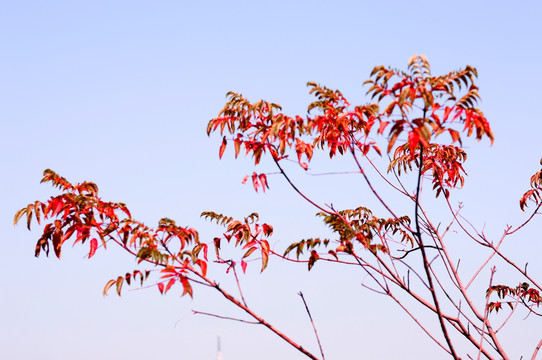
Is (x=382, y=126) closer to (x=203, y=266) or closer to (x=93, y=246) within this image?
(x=203, y=266)

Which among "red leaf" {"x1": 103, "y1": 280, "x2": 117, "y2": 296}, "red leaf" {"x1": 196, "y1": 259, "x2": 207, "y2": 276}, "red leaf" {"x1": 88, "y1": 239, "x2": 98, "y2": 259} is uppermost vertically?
"red leaf" {"x1": 88, "y1": 239, "x2": 98, "y2": 259}

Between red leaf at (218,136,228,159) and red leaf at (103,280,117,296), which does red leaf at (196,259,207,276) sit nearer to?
red leaf at (103,280,117,296)

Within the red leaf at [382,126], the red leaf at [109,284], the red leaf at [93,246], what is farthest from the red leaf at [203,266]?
the red leaf at [382,126]

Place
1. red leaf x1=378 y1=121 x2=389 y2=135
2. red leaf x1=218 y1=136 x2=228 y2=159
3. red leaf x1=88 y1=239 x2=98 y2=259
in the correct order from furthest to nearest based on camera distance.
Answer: red leaf x1=218 y1=136 x2=228 y2=159
red leaf x1=88 y1=239 x2=98 y2=259
red leaf x1=378 y1=121 x2=389 y2=135

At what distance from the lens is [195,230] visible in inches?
212

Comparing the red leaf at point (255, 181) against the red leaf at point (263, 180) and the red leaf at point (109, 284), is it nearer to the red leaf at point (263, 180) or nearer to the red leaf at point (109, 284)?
the red leaf at point (263, 180)

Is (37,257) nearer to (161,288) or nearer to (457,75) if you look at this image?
(161,288)

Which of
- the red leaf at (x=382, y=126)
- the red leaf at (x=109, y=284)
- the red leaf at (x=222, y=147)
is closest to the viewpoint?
the red leaf at (x=382, y=126)

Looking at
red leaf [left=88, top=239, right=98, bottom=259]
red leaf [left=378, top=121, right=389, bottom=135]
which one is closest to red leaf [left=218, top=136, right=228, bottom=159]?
red leaf [left=88, top=239, right=98, bottom=259]

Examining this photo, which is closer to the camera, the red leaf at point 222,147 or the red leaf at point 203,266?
the red leaf at point 203,266

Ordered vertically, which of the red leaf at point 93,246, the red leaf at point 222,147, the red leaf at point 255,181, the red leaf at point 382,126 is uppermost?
the red leaf at point 222,147

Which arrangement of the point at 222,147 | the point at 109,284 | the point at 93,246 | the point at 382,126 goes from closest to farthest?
the point at 382,126, the point at 109,284, the point at 93,246, the point at 222,147

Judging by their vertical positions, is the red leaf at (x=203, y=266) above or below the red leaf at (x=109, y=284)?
above

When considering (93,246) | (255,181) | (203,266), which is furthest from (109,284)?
(255,181)
